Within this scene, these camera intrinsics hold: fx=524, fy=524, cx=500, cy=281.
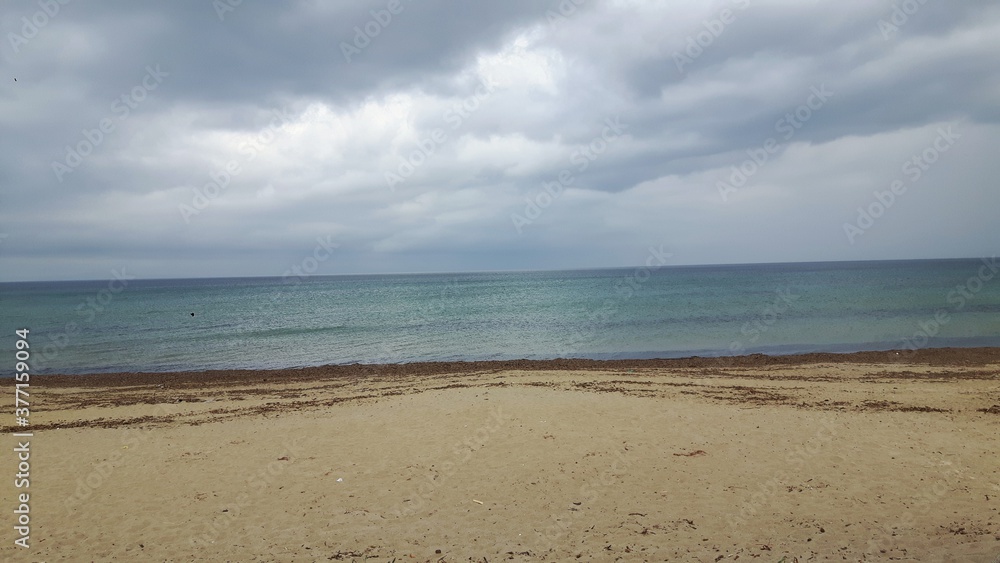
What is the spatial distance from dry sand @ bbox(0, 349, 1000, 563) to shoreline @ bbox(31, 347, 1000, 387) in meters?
4.63

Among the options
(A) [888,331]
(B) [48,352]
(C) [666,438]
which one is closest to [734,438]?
(C) [666,438]

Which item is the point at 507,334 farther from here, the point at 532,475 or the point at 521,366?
the point at 532,475

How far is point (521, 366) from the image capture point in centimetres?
2322

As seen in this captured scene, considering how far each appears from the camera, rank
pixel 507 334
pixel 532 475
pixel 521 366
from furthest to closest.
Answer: pixel 507 334
pixel 521 366
pixel 532 475

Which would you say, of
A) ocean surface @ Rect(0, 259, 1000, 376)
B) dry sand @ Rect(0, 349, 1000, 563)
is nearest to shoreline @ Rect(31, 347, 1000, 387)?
ocean surface @ Rect(0, 259, 1000, 376)

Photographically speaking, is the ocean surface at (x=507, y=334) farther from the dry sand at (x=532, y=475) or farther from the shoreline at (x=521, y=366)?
the dry sand at (x=532, y=475)

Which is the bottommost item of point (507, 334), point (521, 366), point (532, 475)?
point (507, 334)

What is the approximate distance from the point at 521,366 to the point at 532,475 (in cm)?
1363

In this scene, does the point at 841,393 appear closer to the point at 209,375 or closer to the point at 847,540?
the point at 847,540

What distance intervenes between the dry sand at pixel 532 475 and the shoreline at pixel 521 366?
15.2 feet

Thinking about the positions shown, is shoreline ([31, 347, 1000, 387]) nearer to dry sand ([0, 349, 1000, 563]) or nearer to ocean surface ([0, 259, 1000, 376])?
ocean surface ([0, 259, 1000, 376])

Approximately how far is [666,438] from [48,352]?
126ft

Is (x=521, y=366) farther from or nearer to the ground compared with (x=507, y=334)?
farther from the ground

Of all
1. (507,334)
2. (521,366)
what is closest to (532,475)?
(521,366)
